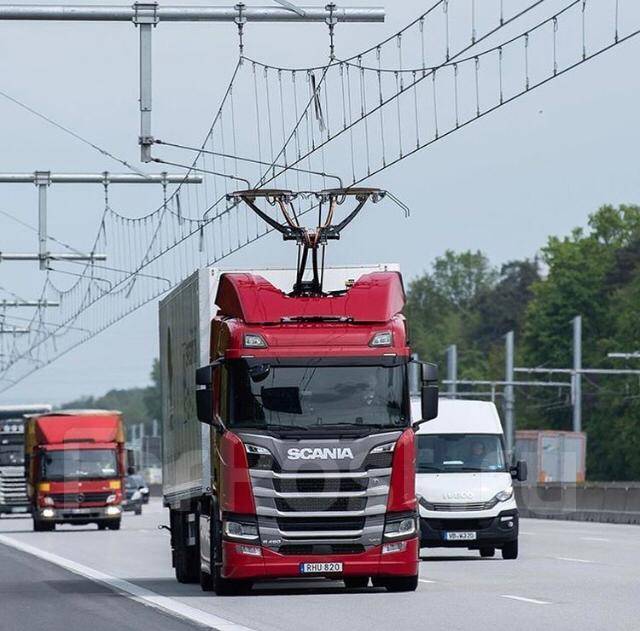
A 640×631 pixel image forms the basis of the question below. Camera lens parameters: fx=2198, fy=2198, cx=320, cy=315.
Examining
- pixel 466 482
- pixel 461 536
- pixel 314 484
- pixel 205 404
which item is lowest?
pixel 461 536

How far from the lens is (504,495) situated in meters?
31.3

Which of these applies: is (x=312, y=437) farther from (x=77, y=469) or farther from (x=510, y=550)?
(x=77, y=469)

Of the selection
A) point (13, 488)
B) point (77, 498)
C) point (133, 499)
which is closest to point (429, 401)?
point (77, 498)

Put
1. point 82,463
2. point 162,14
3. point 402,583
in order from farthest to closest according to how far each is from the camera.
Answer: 1. point 82,463
2. point 162,14
3. point 402,583

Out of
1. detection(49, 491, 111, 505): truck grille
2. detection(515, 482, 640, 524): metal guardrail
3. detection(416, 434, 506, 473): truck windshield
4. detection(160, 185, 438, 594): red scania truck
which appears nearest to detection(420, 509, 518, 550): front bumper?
detection(416, 434, 506, 473): truck windshield

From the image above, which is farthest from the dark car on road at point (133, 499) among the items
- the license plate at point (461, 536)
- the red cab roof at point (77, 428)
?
the license plate at point (461, 536)

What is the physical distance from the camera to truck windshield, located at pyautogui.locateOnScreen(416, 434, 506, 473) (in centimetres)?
3194

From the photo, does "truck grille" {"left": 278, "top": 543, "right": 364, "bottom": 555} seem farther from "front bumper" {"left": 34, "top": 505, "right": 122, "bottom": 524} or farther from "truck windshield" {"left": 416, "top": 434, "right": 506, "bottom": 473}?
"front bumper" {"left": 34, "top": 505, "right": 122, "bottom": 524}

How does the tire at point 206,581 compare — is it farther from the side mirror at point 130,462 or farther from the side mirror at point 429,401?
the side mirror at point 130,462

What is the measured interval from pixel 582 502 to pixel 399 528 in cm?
3767

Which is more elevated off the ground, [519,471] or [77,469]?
[519,471]

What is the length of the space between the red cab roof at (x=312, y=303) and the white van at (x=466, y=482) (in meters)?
8.54

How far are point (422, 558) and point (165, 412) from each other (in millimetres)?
6743

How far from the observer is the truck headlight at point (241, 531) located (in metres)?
21.2
